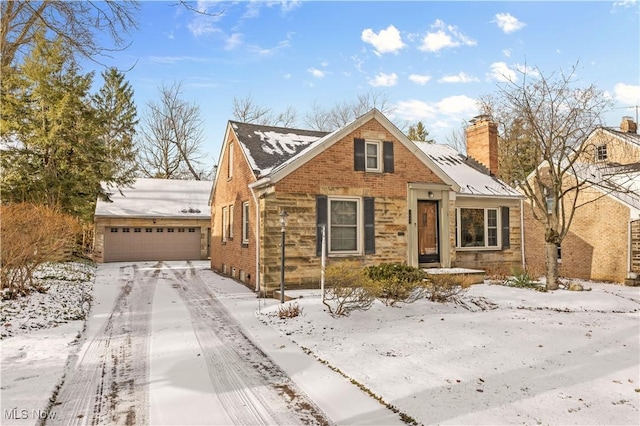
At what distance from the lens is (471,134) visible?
19.1 metres

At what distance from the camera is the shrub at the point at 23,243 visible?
8.67m

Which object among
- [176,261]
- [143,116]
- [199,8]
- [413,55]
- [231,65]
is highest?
[143,116]

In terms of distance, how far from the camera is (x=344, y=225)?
40.6 ft

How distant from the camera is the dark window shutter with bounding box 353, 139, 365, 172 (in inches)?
495

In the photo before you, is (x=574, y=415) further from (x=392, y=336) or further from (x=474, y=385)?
(x=392, y=336)

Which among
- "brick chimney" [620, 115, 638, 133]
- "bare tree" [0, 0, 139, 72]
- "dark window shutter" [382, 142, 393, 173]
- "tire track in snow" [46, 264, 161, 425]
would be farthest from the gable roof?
"brick chimney" [620, 115, 638, 133]

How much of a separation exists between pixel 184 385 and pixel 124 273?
14.3 m

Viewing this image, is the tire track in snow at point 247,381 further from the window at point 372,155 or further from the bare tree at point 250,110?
the bare tree at point 250,110

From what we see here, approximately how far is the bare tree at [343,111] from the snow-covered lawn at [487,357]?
30.9 m

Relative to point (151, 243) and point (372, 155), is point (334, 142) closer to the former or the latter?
point (372, 155)

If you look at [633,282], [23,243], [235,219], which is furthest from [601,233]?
[23,243]

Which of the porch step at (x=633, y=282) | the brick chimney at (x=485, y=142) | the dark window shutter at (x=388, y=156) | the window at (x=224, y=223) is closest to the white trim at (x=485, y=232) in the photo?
the brick chimney at (x=485, y=142)

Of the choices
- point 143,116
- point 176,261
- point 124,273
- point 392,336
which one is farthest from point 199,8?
point 143,116

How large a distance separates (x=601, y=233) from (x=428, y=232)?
30.2 feet
